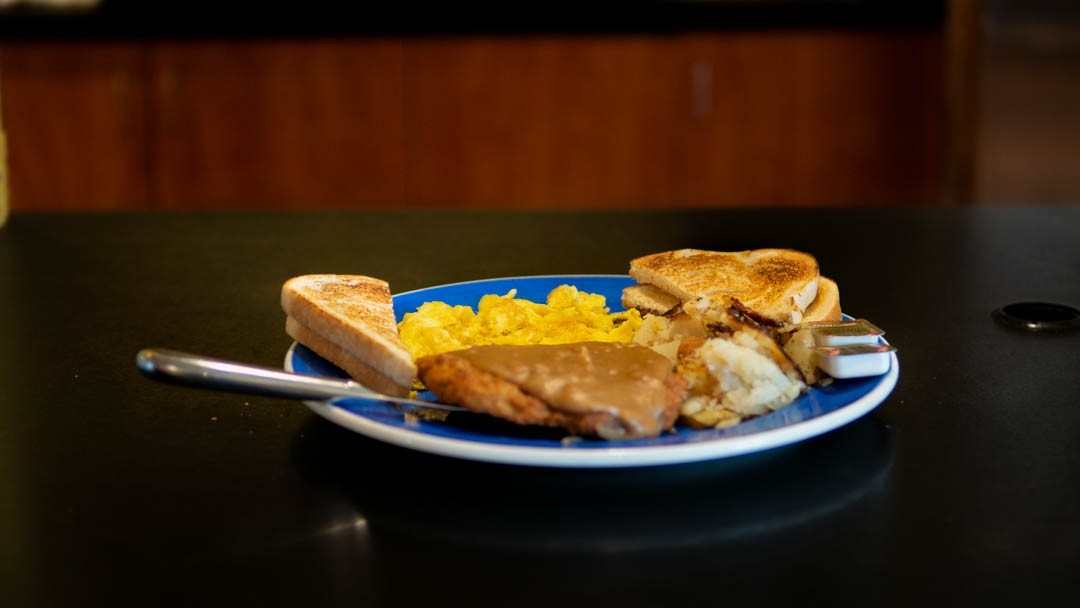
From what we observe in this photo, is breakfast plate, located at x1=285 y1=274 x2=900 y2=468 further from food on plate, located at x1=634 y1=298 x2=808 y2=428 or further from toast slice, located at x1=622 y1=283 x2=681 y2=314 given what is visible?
toast slice, located at x1=622 y1=283 x2=681 y2=314

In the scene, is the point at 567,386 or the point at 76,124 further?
the point at 76,124

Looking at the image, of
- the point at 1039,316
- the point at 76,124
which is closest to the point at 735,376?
the point at 1039,316

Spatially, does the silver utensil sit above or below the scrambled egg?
above

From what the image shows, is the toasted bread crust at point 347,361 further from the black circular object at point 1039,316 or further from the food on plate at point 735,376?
the black circular object at point 1039,316

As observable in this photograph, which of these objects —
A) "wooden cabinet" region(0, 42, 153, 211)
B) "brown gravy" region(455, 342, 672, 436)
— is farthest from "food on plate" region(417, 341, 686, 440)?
"wooden cabinet" region(0, 42, 153, 211)

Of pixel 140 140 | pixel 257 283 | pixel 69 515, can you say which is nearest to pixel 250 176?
pixel 140 140

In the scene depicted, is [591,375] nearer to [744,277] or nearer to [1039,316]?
[744,277]
